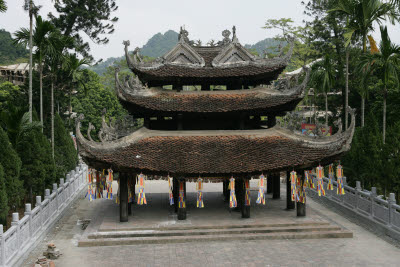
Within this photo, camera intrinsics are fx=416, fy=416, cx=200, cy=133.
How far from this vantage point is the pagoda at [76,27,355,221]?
1670 cm

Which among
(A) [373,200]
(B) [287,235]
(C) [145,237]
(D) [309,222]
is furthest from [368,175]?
(C) [145,237]

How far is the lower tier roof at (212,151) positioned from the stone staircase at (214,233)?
2.21 m

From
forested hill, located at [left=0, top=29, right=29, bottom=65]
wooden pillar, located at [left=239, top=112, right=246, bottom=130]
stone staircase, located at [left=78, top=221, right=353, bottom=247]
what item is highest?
forested hill, located at [left=0, top=29, right=29, bottom=65]

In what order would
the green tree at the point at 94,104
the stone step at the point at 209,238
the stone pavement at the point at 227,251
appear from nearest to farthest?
the stone pavement at the point at 227,251
the stone step at the point at 209,238
the green tree at the point at 94,104

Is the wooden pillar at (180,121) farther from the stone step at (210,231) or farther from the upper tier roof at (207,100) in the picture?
the stone step at (210,231)

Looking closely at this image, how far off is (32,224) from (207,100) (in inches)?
348

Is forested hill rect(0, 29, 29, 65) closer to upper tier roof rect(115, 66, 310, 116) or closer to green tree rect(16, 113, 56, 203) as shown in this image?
green tree rect(16, 113, 56, 203)

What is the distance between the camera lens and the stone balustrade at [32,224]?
12398mm

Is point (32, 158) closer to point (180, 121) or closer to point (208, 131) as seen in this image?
point (180, 121)

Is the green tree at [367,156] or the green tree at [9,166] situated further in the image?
the green tree at [367,156]

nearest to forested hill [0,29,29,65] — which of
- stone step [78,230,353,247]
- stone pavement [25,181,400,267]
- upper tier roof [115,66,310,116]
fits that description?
upper tier roof [115,66,310,116]

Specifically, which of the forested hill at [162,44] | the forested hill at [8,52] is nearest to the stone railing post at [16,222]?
the forested hill at [8,52]

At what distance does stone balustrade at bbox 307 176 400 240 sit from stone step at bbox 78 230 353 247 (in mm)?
1536

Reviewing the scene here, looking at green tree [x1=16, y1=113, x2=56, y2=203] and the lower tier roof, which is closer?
the lower tier roof
